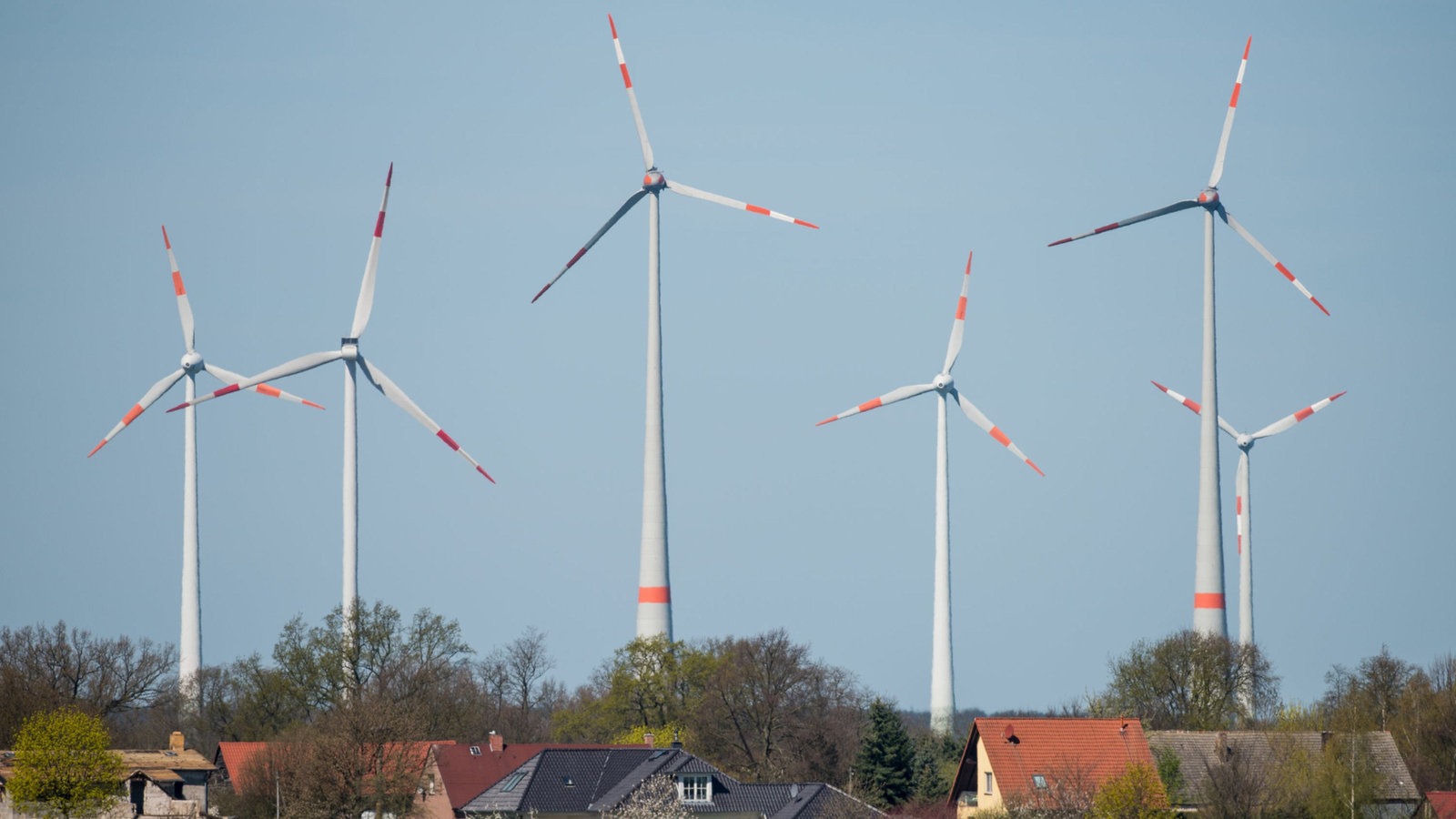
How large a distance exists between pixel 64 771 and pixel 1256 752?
143 feet

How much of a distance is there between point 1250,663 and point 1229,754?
1461 inches

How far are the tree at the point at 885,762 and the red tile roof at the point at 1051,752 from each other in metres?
6.98

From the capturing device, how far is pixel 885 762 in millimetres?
90312

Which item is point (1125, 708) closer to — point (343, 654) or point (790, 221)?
point (790, 221)

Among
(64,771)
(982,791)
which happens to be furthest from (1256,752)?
(64,771)

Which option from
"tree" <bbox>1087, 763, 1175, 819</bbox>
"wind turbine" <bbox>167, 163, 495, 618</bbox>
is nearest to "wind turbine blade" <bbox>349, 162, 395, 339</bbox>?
"wind turbine" <bbox>167, 163, 495, 618</bbox>

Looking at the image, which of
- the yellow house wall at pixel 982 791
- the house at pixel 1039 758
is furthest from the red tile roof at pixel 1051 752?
the yellow house wall at pixel 982 791

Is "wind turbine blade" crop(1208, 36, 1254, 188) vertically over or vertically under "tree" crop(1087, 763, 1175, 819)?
over

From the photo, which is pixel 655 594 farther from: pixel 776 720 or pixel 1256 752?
pixel 1256 752

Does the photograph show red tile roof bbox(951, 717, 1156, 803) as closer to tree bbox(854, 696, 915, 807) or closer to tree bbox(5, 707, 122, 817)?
tree bbox(854, 696, 915, 807)

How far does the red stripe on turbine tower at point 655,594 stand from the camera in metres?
117

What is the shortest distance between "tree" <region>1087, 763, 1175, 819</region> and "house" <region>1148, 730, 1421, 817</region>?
2853mm

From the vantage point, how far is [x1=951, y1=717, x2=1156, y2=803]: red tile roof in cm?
7869

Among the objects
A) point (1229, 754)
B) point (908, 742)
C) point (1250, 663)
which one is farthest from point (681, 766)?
point (1250, 663)
